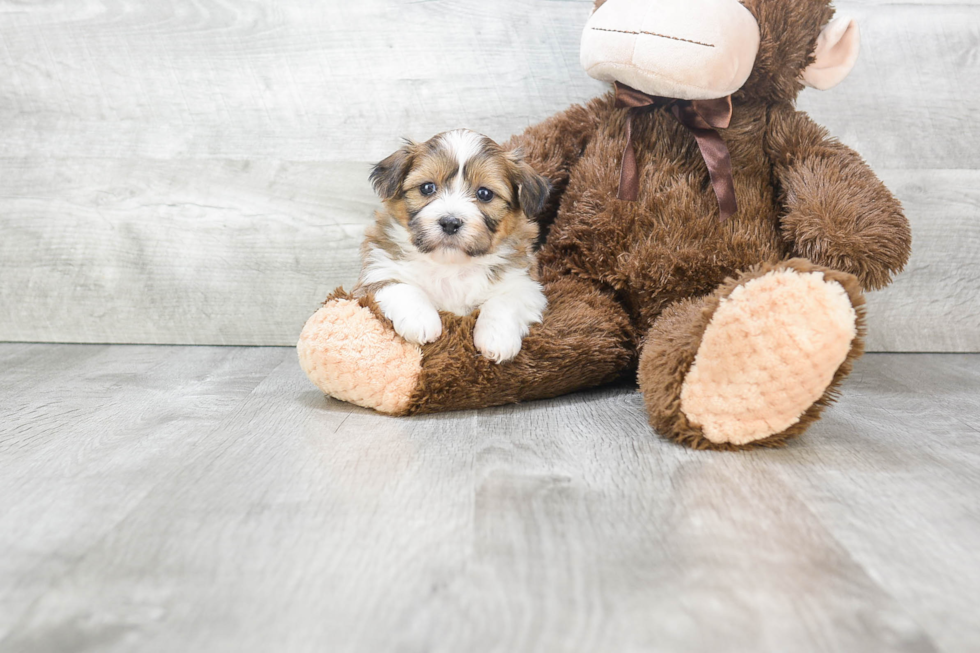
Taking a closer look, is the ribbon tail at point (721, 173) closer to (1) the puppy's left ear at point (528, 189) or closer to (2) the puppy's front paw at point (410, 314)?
(1) the puppy's left ear at point (528, 189)

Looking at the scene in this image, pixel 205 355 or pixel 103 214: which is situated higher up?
pixel 103 214

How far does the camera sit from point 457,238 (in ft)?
5.77

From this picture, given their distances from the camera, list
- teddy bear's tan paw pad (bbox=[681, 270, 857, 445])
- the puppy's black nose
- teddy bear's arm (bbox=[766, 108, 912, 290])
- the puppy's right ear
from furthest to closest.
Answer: the puppy's right ear
the puppy's black nose
teddy bear's arm (bbox=[766, 108, 912, 290])
teddy bear's tan paw pad (bbox=[681, 270, 857, 445])

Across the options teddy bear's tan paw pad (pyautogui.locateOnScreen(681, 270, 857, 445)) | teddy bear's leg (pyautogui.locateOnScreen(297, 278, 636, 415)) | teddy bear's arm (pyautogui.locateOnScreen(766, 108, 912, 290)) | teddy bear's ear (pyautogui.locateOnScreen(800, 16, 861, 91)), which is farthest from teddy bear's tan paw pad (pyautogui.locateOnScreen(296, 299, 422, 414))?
teddy bear's ear (pyautogui.locateOnScreen(800, 16, 861, 91))

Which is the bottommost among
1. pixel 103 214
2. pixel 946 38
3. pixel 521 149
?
pixel 103 214

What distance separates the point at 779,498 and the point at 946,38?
6.29 feet

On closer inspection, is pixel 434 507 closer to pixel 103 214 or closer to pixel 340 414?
pixel 340 414

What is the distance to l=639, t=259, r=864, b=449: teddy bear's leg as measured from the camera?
1.39 metres

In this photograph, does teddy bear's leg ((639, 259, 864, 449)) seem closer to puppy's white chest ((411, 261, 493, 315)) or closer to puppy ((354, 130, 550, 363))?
puppy ((354, 130, 550, 363))

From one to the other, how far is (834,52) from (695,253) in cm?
59

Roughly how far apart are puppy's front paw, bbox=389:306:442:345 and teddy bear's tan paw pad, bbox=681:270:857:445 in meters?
0.57

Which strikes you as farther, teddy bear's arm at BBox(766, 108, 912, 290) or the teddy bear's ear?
the teddy bear's ear

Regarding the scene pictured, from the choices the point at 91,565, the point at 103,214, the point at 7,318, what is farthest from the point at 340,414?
the point at 7,318

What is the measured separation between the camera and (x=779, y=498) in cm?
125
